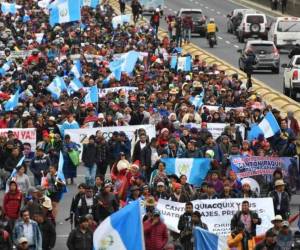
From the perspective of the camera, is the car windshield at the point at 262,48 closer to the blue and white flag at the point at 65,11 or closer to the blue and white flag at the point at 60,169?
the blue and white flag at the point at 65,11

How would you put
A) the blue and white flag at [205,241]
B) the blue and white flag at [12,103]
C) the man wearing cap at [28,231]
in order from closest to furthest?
the blue and white flag at [205,241], the man wearing cap at [28,231], the blue and white flag at [12,103]

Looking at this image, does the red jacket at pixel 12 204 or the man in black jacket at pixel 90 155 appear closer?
the red jacket at pixel 12 204

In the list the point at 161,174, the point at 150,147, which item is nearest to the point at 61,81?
the point at 150,147

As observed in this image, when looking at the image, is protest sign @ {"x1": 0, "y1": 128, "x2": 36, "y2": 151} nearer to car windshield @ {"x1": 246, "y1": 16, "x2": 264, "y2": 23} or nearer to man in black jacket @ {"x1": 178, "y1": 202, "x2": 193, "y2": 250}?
man in black jacket @ {"x1": 178, "y1": 202, "x2": 193, "y2": 250}

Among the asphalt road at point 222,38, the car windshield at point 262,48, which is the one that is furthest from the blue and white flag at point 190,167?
the car windshield at point 262,48

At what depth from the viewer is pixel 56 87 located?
41156 mm

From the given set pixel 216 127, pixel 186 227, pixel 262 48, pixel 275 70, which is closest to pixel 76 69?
pixel 216 127

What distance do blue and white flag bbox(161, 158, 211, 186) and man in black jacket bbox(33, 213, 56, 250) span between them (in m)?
4.94

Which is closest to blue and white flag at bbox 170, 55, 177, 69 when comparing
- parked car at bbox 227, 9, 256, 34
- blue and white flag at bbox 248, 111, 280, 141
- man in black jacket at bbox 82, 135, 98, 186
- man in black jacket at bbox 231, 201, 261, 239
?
blue and white flag at bbox 248, 111, 280, 141

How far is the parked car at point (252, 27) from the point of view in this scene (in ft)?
219

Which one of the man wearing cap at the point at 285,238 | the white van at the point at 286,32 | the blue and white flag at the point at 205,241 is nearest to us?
the man wearing cap at the point at 285,238

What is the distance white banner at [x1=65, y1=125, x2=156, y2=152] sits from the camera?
33.6 meters

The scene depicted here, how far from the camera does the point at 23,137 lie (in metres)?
34.2

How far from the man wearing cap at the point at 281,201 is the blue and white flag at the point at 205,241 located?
3.41m
